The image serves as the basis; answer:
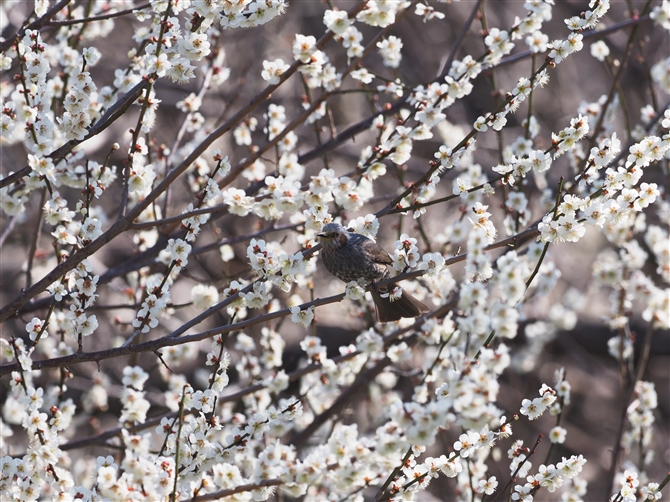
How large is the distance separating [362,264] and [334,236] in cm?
21

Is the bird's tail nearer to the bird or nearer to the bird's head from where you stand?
the bird

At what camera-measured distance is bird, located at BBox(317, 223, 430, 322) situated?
342 centimetres

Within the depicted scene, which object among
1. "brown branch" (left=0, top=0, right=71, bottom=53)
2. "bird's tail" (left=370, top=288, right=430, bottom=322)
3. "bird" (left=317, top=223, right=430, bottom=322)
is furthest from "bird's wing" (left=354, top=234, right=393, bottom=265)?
"brown branch" (left=0, top=0, right=71, bottom=53)

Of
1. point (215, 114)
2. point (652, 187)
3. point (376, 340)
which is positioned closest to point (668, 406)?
point (215, 114)

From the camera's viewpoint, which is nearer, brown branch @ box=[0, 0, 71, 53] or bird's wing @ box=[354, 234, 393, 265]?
brown branch @ box=[0, 0, 71, 53]

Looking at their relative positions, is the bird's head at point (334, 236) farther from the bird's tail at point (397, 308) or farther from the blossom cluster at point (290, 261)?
the bird's tail at point (397, 308)

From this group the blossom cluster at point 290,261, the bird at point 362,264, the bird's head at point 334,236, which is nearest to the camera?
the blossom cluster at point 290,261

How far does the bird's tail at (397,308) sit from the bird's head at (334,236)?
282 millimetres

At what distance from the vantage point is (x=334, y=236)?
3361 mm

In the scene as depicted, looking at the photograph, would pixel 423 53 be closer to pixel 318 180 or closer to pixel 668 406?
pixel 668 406

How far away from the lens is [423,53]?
9250 mm

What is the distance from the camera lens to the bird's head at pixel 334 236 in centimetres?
330

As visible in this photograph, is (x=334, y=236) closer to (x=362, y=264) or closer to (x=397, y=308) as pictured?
(x=362, y=264)

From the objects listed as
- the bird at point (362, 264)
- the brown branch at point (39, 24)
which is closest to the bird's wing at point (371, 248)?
the bird at point (362, 264)
